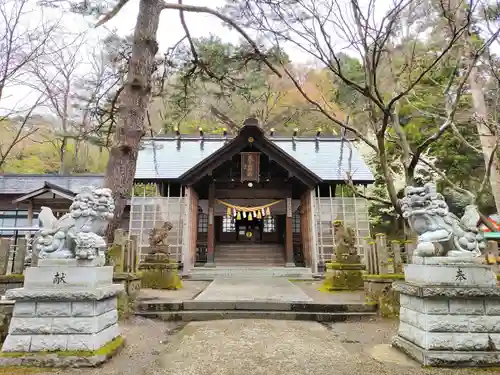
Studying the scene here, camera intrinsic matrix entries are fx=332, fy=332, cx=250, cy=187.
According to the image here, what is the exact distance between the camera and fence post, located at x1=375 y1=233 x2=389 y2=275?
7.34 meters

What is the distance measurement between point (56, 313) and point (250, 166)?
11.2m

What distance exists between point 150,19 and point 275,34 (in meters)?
2.76

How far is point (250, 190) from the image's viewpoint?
15.4 m

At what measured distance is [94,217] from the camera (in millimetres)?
4043

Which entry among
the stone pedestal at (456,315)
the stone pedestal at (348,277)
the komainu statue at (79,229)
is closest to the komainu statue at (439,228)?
the stone pedestal at (456,315)

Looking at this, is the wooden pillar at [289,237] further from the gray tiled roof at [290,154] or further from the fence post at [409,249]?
the fence post at [409,249]

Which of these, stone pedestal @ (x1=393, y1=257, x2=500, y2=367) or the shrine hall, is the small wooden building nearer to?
the shrine hall

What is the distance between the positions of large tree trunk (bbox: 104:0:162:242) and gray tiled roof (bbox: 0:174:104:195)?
1220 cm

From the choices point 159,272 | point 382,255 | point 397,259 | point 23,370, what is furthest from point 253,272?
point 23,370

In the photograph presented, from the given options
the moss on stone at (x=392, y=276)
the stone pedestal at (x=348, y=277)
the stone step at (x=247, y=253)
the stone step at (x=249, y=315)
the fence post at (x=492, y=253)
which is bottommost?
the stone step at (x=249, y=315)

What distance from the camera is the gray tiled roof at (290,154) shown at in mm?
15516

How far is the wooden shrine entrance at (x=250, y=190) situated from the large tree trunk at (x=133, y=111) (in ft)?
23.6

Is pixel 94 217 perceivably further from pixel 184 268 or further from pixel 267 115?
pixel 267 115

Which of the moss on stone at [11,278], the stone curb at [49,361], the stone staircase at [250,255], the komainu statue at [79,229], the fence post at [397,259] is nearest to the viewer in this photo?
the stone curb at [49,361]
